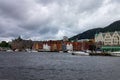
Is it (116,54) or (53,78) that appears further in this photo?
(116,54)

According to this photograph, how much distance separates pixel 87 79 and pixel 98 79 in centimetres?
159

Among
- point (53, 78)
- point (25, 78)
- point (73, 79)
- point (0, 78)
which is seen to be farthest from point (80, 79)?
point (0, 78)

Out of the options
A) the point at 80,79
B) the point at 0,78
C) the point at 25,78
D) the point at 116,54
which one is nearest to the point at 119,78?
the point at 80,79

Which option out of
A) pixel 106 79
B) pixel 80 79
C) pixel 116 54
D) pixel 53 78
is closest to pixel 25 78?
pixel 53 78

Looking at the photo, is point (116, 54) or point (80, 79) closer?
point (80, 79)

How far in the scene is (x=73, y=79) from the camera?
1874 inches

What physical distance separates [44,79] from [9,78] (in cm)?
499

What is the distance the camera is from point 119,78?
4828 centimetres

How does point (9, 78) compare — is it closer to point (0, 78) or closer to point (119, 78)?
point (0, 78)

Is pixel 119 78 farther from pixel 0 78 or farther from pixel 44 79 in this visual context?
pixel 0 78

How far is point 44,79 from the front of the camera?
47031mm

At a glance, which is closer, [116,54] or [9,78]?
[9,78]

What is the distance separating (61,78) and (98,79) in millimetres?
5399

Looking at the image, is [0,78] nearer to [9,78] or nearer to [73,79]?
[9,78]
